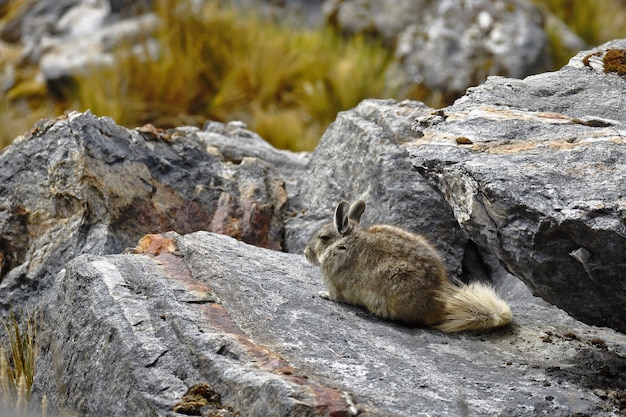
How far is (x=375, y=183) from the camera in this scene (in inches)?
272

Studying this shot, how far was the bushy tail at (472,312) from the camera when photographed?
5180 mm

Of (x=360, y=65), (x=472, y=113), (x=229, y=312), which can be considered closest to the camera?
(x=229, y=312)

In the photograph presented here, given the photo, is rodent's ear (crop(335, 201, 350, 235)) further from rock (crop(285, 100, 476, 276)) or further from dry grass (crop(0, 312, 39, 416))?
dry grass (crop(0, 312, 39, 416))

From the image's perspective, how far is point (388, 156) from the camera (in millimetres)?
6926

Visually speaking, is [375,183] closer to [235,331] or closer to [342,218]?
[342,218]

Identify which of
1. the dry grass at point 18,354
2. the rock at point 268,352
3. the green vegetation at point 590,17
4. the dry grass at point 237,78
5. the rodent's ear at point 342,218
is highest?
the green vegetation at point 590,17

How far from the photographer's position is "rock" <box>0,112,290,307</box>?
6551 mm

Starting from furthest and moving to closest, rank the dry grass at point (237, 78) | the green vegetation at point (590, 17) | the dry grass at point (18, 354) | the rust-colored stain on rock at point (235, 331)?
the green vegetation at point (590, 17) → the dry grass at point (237, 78) → the dry grass at point (18, 354) → the rust-colored stain on rock at point (235, 331)

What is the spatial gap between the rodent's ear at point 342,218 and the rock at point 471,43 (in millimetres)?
8138

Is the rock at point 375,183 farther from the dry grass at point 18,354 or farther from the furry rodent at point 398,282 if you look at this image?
the dry grass at point 18,354

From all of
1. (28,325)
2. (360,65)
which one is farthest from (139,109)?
(28,325)

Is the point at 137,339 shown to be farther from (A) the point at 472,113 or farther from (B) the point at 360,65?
(B) the point at 360,65

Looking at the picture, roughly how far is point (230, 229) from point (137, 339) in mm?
2748

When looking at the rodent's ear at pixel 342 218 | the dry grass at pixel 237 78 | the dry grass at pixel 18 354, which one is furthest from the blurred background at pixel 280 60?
the rodent's ear at pixel 342 218
